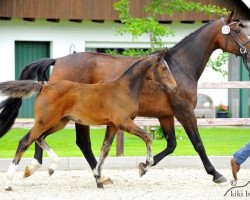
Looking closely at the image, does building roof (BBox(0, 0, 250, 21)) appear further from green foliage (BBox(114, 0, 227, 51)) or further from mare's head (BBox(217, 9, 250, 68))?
mare's head (BBox(217, 9, 250, 68))

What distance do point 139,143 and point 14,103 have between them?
675 centimetres

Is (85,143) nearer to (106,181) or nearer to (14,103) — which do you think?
(106,181)

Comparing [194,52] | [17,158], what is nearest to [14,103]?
[17,158]

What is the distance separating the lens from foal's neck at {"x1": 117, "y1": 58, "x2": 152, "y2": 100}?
13.1 meters

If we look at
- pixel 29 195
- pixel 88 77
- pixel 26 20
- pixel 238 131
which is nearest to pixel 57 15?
pixel 26 20

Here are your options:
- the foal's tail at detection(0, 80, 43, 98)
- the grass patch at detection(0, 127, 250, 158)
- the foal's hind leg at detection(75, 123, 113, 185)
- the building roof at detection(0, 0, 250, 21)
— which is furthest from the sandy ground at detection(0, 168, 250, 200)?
the building roof at detection(0, 0, 250, 21)

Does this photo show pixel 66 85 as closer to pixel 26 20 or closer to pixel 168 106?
pixel 168 106

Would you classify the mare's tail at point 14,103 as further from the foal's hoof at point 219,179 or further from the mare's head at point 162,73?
the foal's hoof at point 219,179

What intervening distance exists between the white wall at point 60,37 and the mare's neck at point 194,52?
1447 centimetres

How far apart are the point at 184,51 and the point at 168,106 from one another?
0.88 metres

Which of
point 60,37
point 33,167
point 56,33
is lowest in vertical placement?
point 60,37

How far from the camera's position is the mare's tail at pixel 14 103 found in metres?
13.9

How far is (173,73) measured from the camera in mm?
13938

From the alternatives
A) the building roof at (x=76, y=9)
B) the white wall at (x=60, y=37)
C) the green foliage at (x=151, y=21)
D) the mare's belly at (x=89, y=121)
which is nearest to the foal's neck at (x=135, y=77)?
the mare's belly at (x=89, y=121)
